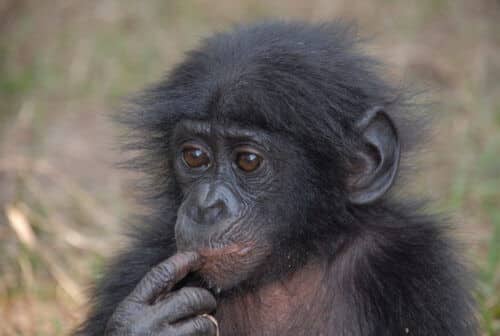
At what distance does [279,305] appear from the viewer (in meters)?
5.43

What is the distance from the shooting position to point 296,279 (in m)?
5.41

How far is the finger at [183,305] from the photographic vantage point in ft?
16.0

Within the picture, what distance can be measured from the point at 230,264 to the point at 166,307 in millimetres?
430

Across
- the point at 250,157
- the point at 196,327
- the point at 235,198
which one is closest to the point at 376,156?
the point at 250,157

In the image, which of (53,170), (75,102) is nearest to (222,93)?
(53,170)

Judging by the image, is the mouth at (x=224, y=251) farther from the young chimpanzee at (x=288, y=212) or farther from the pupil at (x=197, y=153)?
the pupil at (x=197, y=153)

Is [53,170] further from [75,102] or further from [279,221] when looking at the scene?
[279,221]

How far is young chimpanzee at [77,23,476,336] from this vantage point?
197 inches

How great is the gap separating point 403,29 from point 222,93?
293 inches

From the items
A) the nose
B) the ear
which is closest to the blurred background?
the ear

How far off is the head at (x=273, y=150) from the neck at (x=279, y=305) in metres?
0.14

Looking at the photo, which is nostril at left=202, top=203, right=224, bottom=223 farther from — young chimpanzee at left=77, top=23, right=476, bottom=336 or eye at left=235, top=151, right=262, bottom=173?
eye at left=235, top=151, right=262, bottom=173

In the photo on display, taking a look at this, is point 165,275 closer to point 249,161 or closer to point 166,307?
point 166,307

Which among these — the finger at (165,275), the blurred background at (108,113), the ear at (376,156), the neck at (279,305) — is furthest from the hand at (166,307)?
the blurred background at (108,113)
